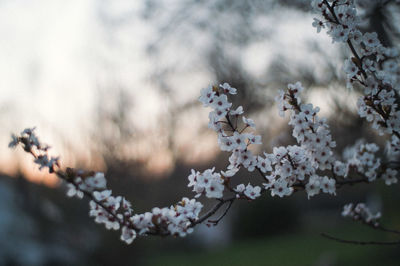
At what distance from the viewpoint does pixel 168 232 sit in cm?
175

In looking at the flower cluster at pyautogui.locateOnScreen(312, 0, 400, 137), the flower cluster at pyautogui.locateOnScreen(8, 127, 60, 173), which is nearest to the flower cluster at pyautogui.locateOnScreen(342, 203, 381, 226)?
the flower cluster at pyautogui.locateOnScreen(312, 0, 400, 137)

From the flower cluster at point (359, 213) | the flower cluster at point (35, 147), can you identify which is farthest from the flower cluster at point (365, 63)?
the flower cluster at point (35, 147)

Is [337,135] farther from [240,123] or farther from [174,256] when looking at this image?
[174,256]

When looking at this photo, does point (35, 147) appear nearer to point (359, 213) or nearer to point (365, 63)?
point (365, 63)

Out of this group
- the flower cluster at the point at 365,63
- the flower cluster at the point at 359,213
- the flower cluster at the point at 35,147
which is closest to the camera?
the flower cluster at the point at 35,147

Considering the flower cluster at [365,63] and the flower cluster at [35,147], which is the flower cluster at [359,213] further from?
the flower cluster at [35,147]

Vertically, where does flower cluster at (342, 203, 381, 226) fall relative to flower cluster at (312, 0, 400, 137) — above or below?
below

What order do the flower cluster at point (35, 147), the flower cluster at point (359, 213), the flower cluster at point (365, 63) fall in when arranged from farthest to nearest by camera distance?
the flower cluster at point (359, 213) → the flower cluster at point (365, 63) → the flower cluster at point (35, 147)

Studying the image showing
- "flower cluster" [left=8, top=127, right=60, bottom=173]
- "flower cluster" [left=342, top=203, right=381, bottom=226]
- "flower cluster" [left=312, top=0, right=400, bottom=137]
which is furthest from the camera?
"flower cluster" [left=342, top=203, right=381, bottom=226]

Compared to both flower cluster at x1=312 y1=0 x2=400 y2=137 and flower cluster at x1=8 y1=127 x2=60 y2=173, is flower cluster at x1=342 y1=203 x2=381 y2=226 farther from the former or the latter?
flower cluster at x1=8 y1=127 x2=60 y2=173

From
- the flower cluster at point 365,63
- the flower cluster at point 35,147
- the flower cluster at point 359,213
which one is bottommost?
the flower cluster at point 359,213

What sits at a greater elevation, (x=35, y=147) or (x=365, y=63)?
(x=365, y=63)

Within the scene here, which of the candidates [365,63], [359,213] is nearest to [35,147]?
[365,63]

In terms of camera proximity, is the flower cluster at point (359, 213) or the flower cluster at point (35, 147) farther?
the flower cluster at point (359, 213)
